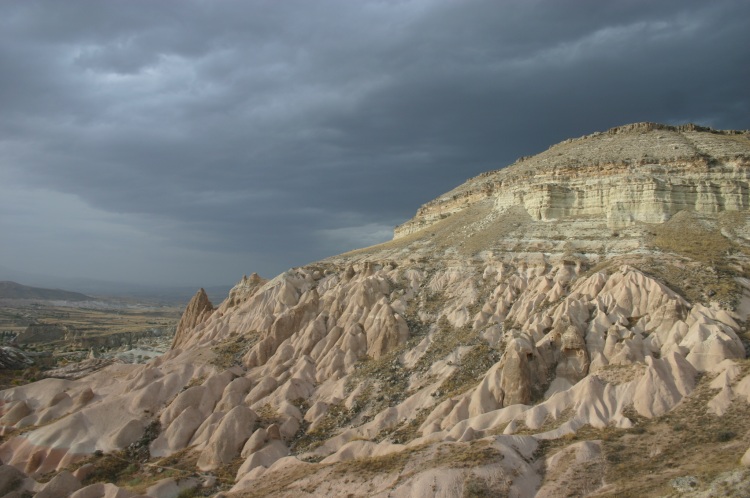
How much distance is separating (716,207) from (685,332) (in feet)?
68.5

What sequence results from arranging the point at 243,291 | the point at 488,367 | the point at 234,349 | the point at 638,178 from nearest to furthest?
the point at 488,367 → the point at 638,178 → the point at 234,349 → the point at 243,291

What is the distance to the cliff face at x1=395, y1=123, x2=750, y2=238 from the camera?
44969 millimetres

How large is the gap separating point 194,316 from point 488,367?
1596 inches

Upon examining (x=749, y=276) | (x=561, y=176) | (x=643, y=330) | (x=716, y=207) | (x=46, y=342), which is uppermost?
(x=561, y=176)

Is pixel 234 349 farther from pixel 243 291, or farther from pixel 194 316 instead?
pixel 194 316

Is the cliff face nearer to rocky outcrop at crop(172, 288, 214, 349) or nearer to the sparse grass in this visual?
the sparse grass

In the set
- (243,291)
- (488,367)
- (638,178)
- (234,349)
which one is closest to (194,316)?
(243,291)

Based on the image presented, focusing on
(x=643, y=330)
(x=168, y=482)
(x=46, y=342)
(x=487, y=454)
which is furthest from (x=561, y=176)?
(x=46, y=342)

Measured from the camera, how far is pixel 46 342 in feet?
340

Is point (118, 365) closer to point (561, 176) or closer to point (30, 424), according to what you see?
point (30, 424)

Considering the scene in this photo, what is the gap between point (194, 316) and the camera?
2430 inches

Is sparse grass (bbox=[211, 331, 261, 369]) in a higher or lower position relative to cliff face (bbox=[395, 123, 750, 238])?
lower

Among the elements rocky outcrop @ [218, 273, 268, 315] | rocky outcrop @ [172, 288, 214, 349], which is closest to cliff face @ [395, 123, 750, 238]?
rocky outcrop @ [218, 273, 268, 315]

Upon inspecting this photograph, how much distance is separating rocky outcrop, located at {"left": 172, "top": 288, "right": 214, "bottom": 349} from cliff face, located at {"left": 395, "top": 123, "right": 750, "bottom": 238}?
37.0 metres
